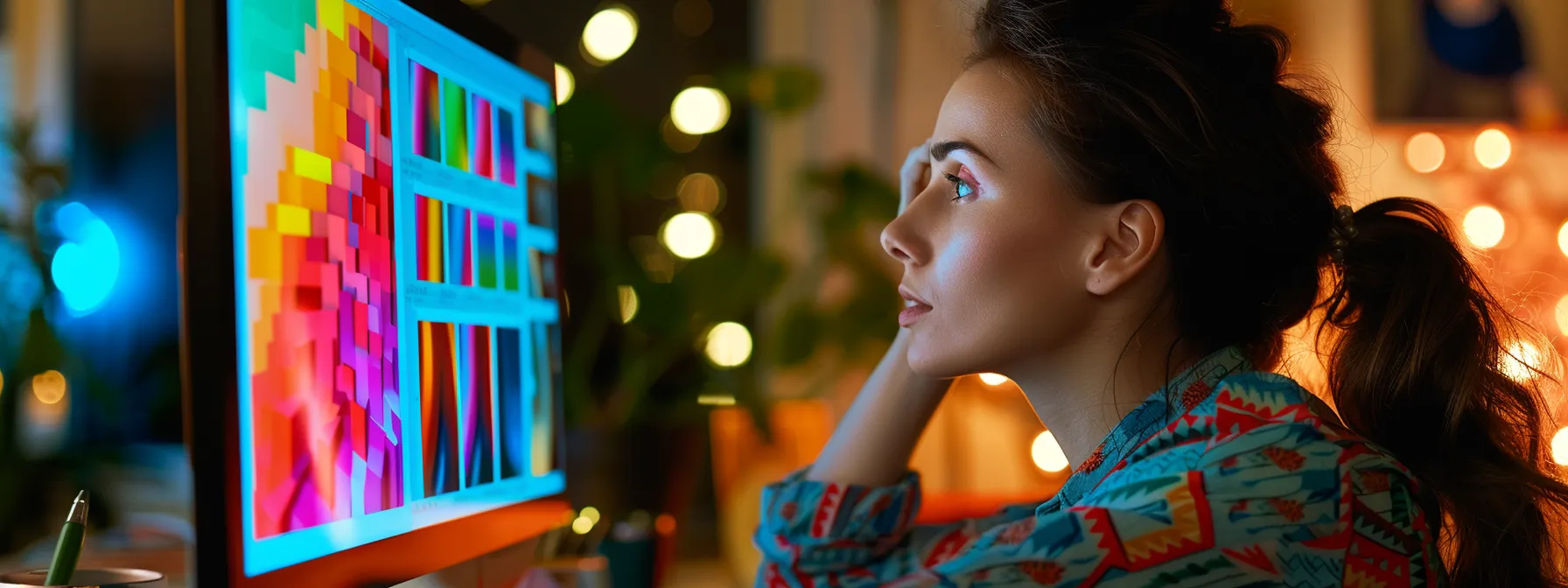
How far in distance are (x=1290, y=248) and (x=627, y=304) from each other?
4.56ft

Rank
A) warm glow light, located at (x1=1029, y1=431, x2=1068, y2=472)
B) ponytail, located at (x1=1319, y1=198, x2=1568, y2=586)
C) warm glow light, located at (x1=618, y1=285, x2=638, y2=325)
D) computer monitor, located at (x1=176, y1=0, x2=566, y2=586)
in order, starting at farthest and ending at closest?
warm glow light, located at (x1=1029, y1=431, x2=1068, y2=472) → warm glow light, located at (x1=618, y1=285, x2=638, y2=325) → ponytail, located at (x1=1319, y1=198, x2=1568, y2=586) → computer monitor, located at (x1=176, y1=0, x2=566, y2=586)

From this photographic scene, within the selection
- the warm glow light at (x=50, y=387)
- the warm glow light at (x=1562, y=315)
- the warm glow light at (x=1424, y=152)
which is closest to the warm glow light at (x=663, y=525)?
the warm glow light at (x=50, y=387)

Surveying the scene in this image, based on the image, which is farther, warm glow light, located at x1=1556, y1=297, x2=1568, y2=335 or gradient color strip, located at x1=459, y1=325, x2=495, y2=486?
warm glow light, located at x1=1556, y1=297, x2=1568, y2=335

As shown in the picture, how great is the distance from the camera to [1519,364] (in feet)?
2.52

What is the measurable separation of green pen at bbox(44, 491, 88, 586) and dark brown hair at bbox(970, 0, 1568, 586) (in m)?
0.57

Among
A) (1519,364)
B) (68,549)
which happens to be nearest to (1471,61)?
(1519,364)

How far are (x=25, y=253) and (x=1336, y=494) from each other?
1723 mm

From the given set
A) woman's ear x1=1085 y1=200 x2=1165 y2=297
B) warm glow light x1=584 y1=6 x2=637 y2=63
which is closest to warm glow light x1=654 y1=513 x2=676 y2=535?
woman's ear x1=1085 y1=200 x2=1165 y2=297

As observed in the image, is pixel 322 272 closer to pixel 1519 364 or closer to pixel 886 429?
pixel 886 429

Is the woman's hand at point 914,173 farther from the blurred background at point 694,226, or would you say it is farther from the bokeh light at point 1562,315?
the bokeh light at point 1562,315

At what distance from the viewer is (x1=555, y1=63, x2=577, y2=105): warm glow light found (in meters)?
0.99

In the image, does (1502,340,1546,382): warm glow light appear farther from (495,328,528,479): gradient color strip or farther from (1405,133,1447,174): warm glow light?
(1405,133,1447,174): warm glow light

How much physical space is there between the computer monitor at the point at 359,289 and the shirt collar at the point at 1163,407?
0.40m

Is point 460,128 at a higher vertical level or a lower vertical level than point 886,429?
higher
